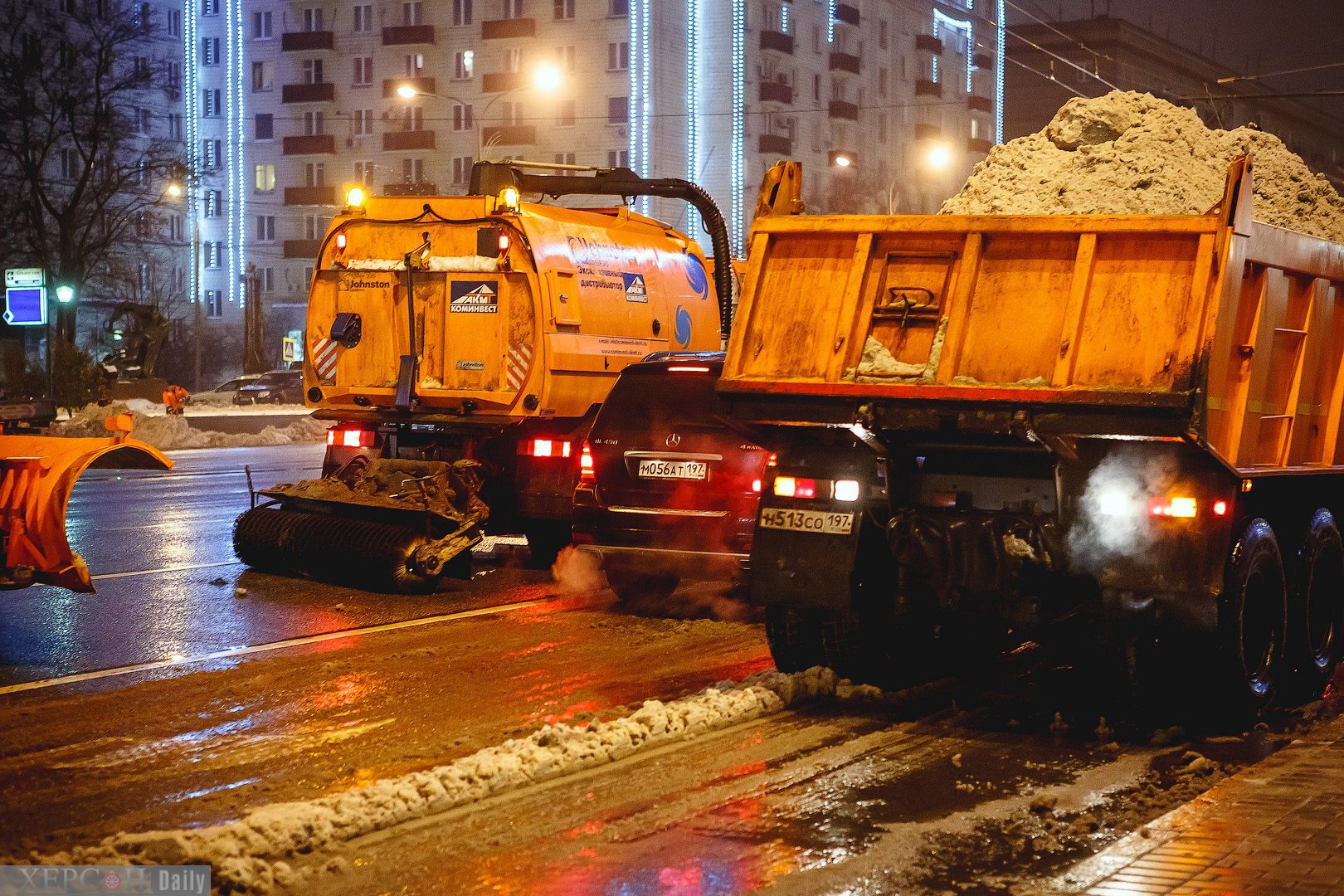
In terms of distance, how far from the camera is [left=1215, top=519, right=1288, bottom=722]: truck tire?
7000mm

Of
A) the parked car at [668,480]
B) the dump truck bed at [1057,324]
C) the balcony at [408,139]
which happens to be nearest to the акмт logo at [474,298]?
the parked car at [668,480]

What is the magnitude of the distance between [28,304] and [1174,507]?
27.1 metres

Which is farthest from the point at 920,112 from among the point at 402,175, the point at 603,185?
the point at 603,185

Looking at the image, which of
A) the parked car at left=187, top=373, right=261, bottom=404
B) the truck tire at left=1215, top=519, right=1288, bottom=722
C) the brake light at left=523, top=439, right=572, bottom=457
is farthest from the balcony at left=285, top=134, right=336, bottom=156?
the truck tire at left=1215, top=519, right=1288, bottom=722

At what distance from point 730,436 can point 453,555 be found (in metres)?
2.72

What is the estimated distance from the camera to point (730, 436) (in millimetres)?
9875

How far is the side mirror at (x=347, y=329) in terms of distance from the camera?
1305cm

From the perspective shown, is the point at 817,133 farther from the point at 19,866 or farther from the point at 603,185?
the point at 19,866

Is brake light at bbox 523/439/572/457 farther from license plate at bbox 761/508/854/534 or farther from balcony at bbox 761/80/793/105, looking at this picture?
balcony at bbox 761/80/793/105

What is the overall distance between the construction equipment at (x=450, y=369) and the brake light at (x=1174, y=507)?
6045 mm

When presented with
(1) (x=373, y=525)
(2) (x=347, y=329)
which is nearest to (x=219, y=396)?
(2) (x=347, y=329)

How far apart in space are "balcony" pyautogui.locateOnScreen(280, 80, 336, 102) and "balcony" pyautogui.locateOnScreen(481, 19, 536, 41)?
8462mm

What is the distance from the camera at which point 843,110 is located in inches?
2820

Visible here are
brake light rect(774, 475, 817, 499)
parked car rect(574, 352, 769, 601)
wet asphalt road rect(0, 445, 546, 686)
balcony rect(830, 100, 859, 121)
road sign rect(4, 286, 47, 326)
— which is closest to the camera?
brake light rect(774, 475, 817, 499)
